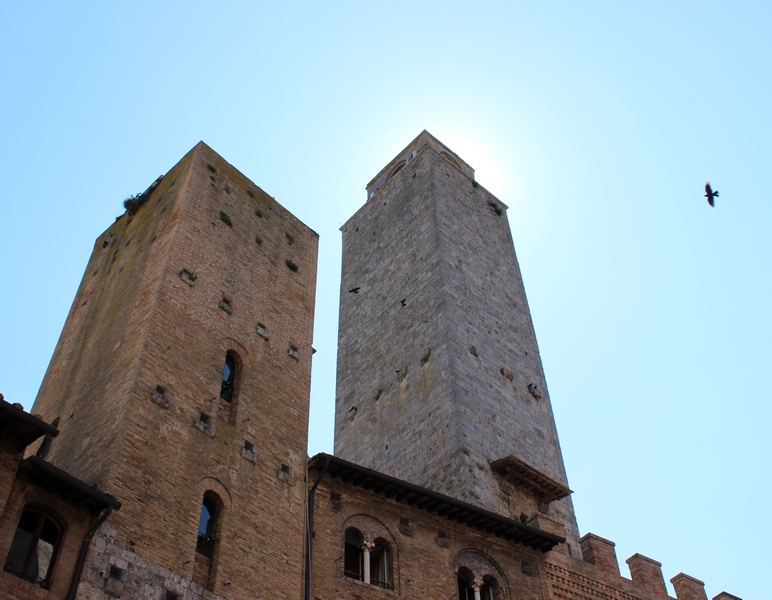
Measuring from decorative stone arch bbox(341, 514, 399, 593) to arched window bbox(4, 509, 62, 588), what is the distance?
16.9ft

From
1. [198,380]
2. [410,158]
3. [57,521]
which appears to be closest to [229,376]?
[198,380]

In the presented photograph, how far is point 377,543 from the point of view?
1609 centimetres

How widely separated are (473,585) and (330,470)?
3.35 m

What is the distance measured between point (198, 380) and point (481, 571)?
6.28 m

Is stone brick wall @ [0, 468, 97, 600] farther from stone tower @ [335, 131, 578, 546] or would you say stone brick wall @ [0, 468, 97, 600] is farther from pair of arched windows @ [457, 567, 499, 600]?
stone tower @ [335, 131, 578, 546]

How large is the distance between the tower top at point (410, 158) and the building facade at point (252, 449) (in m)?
9.87

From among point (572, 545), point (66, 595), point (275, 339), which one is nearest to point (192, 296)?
point (275, 339)

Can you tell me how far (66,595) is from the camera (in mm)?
11578

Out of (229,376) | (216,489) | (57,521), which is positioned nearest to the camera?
(57,521)

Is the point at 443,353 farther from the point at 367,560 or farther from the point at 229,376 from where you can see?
the point at 367,560

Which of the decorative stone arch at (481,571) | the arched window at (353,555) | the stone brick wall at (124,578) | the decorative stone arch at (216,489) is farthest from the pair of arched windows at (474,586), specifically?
the stone brick wall at (124,578)

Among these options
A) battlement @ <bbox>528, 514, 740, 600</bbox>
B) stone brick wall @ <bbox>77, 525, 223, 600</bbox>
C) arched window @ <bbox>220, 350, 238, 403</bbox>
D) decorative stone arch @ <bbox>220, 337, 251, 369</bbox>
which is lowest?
stone brick wall @ <bbox>77, 525, 223, 600</bbox>

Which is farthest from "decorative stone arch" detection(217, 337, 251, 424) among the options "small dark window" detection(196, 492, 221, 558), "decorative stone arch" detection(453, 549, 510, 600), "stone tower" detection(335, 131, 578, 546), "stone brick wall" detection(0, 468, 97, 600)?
"stone tower" detection(335, 131, 578, 546)

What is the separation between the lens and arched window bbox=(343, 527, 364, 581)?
15438mm
